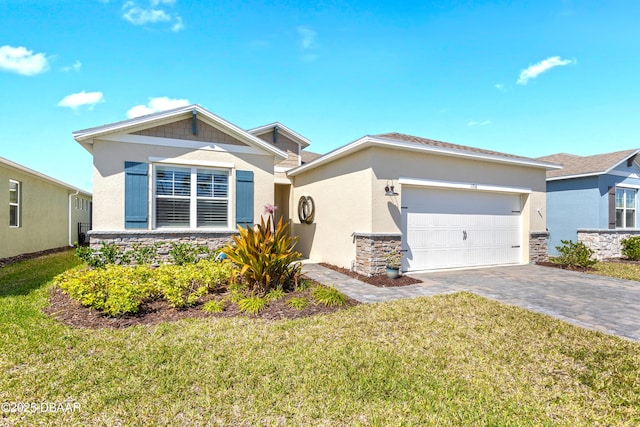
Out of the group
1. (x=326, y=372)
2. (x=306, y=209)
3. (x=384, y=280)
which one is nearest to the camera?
(x=326, y=372)

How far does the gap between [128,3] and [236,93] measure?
11.4ft

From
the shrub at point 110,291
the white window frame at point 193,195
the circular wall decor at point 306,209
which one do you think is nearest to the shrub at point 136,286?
the shrub at point 110,291

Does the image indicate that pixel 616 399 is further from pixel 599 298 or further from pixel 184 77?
pixel 184 77

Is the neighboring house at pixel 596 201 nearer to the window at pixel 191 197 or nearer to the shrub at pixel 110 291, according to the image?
the window at pixel 191 197

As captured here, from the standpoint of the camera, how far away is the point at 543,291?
6.48m

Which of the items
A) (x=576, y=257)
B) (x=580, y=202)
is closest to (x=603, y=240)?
(x=580, y=202)

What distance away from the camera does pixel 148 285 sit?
5.30 meters

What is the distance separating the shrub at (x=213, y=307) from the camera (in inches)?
196

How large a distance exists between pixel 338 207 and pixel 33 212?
12428mm

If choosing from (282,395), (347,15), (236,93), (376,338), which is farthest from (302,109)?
(282,395)

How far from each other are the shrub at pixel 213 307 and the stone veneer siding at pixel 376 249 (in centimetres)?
390

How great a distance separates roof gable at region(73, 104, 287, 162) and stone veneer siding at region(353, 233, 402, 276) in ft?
12.7

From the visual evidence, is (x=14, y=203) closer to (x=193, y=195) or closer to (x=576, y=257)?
(x=193, y=195)

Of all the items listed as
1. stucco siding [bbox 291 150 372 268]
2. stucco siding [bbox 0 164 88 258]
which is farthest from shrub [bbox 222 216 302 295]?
stucco siding [bbox 0 164 88 258]
